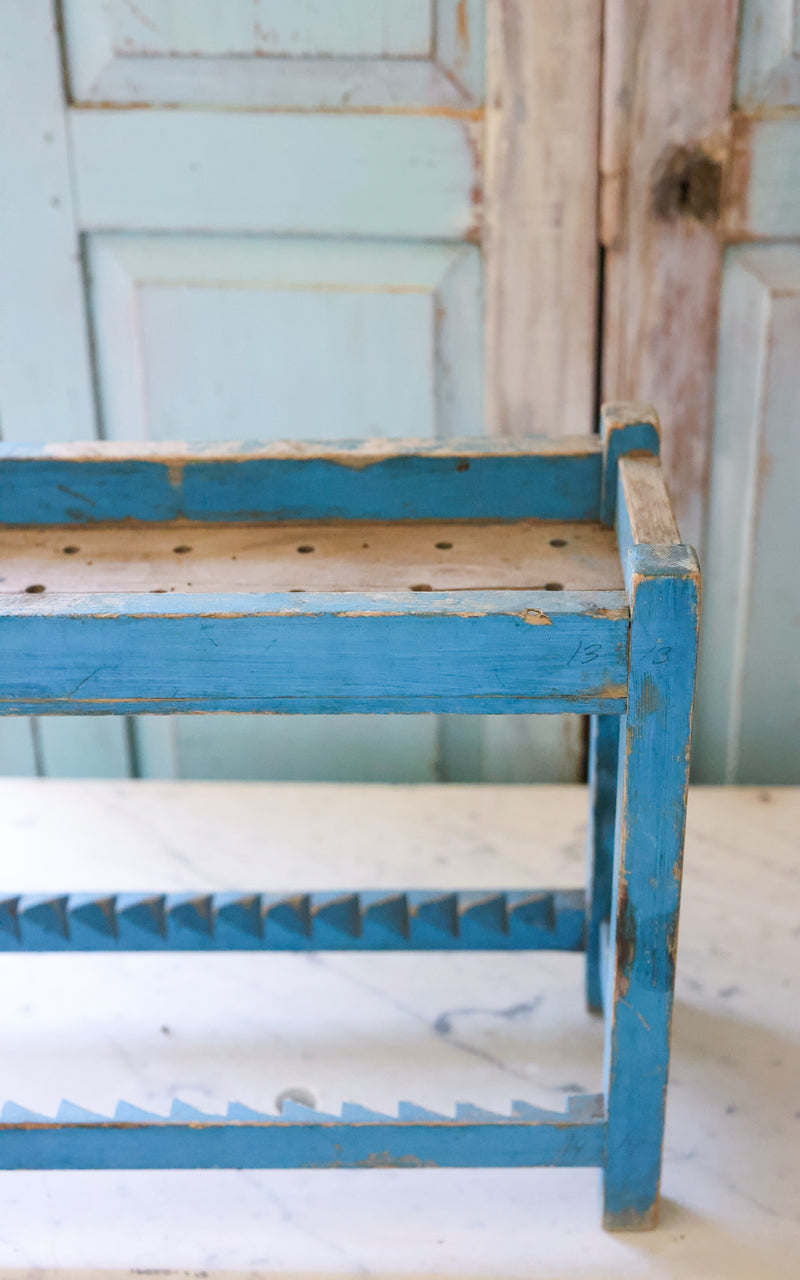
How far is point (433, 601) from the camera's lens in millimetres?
991

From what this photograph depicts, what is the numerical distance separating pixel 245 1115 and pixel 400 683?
47 centimetres

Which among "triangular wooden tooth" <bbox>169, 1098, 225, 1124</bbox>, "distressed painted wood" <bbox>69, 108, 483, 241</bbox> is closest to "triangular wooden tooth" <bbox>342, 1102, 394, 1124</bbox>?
"triangular wooden tooth" <bbox>169, 1098, 225, 1124</bbox>

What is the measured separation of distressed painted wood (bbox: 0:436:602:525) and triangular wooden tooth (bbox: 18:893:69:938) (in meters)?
0.46

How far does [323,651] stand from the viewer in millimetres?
990

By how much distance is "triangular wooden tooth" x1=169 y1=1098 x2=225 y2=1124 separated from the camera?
1168 mm

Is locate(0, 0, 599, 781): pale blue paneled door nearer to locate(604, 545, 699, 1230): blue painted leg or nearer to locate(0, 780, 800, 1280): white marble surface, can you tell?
locate(0, 780, 800, 1280): white marble surface

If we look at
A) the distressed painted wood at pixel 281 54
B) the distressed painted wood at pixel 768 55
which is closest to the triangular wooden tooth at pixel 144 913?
the distressed painted wood at pixel 281 54

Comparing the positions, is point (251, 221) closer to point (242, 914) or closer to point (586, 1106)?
point (242, 914)

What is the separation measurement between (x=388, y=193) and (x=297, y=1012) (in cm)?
108

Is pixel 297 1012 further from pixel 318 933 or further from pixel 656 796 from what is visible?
pixel 656 796

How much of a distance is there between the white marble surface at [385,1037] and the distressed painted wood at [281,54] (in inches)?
40.1

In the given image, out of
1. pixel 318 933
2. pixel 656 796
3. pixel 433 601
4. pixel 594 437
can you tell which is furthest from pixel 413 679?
pixel 318 933

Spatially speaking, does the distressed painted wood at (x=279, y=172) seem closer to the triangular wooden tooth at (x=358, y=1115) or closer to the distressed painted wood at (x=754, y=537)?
the distressed painted wood at (x=754, y=537)

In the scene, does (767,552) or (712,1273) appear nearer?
(712,1273)
